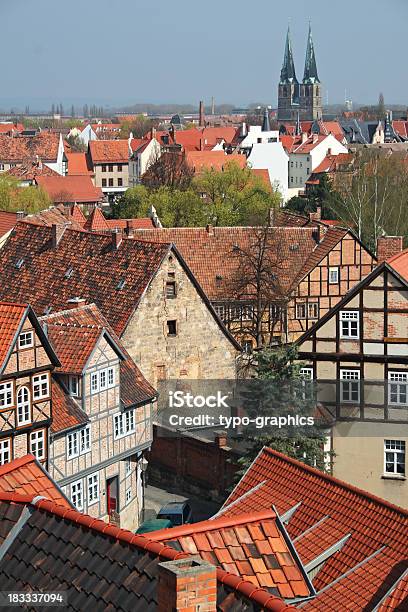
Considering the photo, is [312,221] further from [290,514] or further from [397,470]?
[290,514]

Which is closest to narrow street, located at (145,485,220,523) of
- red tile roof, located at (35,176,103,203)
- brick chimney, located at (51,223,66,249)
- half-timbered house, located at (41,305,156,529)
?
half-timbered house, located at (41,305,156,529)

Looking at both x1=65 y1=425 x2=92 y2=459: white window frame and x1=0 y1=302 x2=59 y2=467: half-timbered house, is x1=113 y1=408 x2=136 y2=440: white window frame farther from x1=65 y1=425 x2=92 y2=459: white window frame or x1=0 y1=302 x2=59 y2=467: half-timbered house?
x1=0 y1=302 x2=59 y2=467: half-timbered house

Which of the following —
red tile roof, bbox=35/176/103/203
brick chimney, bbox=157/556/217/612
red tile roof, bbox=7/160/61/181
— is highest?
brick chimney, bbox=157/556/217/612

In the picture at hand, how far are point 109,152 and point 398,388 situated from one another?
9524cm

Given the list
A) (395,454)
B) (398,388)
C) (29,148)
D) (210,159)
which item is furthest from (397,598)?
(29,148)

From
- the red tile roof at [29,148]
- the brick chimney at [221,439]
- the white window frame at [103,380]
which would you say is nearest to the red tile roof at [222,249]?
the brick chimney at [221,439]

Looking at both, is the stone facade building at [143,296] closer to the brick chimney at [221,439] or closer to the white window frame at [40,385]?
the brick chimney at [221,439]

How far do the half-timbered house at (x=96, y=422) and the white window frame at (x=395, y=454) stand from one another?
5969 mm

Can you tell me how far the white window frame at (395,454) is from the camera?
93.4 ft

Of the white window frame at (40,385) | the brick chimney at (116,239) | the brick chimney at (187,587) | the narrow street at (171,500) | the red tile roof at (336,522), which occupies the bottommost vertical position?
the narrow street at (171,500)

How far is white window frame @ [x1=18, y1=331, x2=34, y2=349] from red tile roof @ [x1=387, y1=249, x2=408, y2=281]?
9.30 m

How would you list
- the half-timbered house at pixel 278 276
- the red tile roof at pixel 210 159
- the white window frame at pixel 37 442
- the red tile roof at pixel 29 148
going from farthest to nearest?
the red tile roof at pixel 29 148
the red tile roof at pixel 210 159
the half-timbered house at pixel 278 276
the white window frame at pixel 37 442

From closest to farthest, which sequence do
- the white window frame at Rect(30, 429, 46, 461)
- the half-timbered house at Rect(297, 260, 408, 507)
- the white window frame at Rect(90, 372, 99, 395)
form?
the white window frame at Rect(30, 429, 46, 461)
the white window frame at Rect(90, 372, 99, 395)
the half-timbered house at Rect(297, 260, 408, 507)

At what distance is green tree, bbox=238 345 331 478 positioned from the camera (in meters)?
28.2
